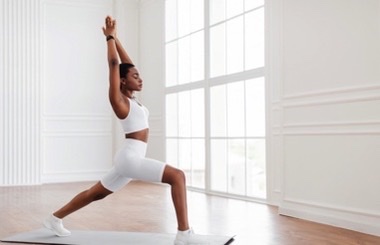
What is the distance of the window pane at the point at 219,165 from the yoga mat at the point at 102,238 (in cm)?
261

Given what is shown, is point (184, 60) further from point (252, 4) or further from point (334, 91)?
point (334, 91)

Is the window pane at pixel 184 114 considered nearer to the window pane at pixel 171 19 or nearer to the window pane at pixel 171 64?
the window pane at pixel 171 64

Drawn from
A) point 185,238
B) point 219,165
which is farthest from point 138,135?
point 219,165

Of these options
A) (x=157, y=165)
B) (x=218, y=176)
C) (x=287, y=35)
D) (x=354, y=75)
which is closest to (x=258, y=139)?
(x=218, y=176)

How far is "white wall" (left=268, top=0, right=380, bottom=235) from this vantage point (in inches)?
140

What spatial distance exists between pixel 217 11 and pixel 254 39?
3.09 ft

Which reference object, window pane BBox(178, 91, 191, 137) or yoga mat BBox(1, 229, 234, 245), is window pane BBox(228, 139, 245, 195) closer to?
window pane BBox(178, 91, 191, 137)

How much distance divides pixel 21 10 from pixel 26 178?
2.45m

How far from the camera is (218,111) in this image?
20.1 feet

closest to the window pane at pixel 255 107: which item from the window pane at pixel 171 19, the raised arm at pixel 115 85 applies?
the window pane at pixel 171 19

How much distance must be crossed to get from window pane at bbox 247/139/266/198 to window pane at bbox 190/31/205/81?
145 centimetres

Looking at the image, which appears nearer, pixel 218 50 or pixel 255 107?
pixel 255 107

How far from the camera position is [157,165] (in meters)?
2.95

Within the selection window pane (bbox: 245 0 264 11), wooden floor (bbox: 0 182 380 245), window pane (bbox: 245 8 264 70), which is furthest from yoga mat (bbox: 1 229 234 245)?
window pane (bbox: 245 0 264 11)
